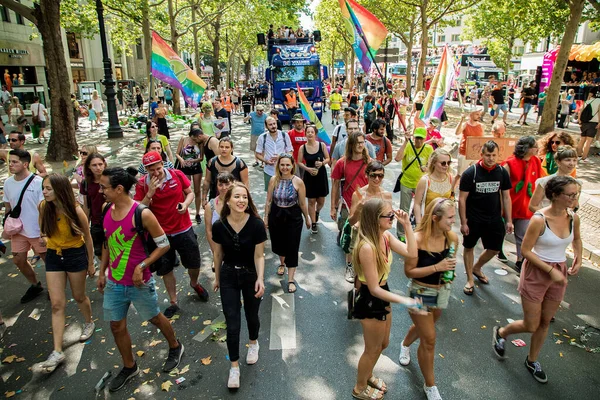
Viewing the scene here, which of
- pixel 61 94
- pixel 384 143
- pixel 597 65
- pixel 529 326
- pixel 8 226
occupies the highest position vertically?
pixel 597 65

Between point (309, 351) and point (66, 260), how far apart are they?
2.52 meters

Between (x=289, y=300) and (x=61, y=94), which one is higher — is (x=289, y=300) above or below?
below

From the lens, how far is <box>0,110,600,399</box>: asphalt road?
3.61 metres

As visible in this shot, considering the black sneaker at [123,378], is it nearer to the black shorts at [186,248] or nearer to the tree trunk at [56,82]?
the black shorts at [186,248]

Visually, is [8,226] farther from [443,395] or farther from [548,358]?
[548,358]

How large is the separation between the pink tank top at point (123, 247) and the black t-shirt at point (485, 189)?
→ 3.65m

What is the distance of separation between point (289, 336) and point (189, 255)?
5.00ft

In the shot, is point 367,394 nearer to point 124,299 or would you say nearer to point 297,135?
point 124,299

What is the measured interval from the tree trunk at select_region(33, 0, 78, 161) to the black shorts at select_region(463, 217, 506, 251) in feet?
40.8

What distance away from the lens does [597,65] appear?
28.6m

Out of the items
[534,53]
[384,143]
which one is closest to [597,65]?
[534,53]

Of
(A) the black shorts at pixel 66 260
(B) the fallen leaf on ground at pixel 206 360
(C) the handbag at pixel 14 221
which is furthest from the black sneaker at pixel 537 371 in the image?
(C) the handbag at pixel 14 221

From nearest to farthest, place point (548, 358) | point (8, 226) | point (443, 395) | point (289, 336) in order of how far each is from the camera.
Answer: point (443, 395), point (548, 358), point (289, 336), point (8, 226)

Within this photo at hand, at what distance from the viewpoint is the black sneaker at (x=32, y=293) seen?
5.27 meters
